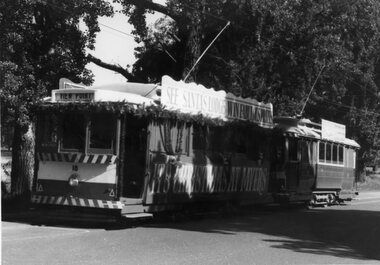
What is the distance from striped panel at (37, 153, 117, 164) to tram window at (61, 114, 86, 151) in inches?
8.7

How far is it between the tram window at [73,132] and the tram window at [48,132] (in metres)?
0.24

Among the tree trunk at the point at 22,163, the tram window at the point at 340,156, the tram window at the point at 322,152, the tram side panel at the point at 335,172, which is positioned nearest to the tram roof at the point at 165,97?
the tree trunk at the point at 22,163

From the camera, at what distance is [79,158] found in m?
12.3

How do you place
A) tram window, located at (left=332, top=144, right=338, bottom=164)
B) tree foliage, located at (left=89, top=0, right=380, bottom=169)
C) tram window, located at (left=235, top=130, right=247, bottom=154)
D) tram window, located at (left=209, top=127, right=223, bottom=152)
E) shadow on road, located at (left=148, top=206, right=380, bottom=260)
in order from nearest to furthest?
shadow on road, located at (left=148, top=206, right=380, bottom=260), tram window, located at (left=209, top=127, right=223, bottom=152), tram window, located at (left=235, top=130, right=247, bottom=154), tree foliage, located at (left=89, top=0, right=380, bottom=169), tram window, located at (left=332, top=144, right=338, bottom=164)

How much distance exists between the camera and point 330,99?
36.4m

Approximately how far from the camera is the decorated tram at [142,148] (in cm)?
1215

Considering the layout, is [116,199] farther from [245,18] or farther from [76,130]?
[245,18]

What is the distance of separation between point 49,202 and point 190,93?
14.6 feet

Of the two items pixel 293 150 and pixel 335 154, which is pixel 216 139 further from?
pixel 335 154

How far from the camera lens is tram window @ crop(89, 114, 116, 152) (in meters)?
12.2

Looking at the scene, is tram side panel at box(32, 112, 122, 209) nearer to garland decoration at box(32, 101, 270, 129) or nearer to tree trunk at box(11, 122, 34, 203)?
garland decoration at box(32, 101, 270, 129)

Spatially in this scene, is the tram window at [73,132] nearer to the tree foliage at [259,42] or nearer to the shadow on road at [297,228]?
the shadow on road at [297,228]

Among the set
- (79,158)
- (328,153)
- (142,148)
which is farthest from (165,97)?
(328,153)

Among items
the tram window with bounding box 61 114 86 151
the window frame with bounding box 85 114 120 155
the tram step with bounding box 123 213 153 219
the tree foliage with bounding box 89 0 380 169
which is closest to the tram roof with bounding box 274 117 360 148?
the tree foliage with bounding box 89 0 380 169
